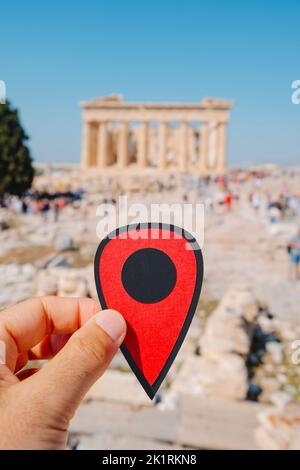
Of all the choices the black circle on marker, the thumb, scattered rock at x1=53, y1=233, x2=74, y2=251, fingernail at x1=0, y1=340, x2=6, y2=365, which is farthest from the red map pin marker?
Result: scattered rock at x1=53, y1=233, x2=74, y2=251

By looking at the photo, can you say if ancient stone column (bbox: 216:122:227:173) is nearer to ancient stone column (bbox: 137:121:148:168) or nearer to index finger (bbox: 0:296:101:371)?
ancient stone column (bbox: 137:121:148:168)

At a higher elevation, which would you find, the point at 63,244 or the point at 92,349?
the point at 92,349

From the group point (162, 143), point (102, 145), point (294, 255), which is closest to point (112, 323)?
point (294, 255)

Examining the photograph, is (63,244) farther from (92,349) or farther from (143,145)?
(143,145)

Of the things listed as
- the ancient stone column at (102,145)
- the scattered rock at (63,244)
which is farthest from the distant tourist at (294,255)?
the ancient stone column at (102,145)

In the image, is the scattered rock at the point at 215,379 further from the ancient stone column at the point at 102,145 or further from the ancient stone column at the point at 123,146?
the ancient stone column at the point at 102,145
